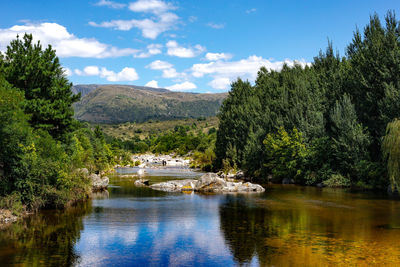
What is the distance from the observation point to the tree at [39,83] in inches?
1324

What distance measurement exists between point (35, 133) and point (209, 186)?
23.0 metres

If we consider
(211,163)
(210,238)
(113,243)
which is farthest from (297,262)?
(211,163)

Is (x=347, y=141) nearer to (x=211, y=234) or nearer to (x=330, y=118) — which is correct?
(x=330, y=118)

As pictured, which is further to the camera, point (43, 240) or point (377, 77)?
point (377, 77)

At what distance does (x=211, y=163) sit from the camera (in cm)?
8594

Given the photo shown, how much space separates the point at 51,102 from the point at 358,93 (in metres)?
38.0

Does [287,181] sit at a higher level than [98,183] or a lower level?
lower

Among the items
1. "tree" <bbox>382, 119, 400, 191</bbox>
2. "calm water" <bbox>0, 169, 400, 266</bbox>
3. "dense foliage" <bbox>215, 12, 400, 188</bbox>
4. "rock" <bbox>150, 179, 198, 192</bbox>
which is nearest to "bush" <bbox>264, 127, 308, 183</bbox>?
"dense foliage" <bbox>215, 12, 400, 188</bbox>

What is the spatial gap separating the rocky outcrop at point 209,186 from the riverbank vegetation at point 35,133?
43.5 feet

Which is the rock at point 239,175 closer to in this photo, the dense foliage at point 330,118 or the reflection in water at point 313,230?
the dense foliage at point 330,118

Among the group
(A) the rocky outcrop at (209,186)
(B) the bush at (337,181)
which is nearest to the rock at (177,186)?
(A) the rocky outcrop at (209,186)

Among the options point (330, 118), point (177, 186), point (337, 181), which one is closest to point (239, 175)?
point (330, 118)

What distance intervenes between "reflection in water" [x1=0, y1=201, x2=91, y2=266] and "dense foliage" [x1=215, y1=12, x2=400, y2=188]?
28.0 m

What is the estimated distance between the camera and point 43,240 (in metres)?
20.8
